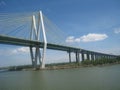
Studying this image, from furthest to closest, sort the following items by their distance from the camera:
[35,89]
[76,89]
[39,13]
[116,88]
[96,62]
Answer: [96,62] < [39,13] < [35,89] < [76,89] < [116,88]

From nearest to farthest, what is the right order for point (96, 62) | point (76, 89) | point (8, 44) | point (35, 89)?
point (76, 89)
point (35, 89)
point (8, 44)
point (96, 62)

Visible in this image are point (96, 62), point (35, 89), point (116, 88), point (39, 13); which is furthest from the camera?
point (96, 62)

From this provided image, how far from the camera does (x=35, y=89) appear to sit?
13672mm

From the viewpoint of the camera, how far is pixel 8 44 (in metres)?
35.9

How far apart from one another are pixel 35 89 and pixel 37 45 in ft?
86.9

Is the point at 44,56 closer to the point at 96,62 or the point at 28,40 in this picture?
the point at 28,40

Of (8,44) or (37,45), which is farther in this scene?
(37,45)

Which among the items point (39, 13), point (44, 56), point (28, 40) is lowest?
point (44, 56)

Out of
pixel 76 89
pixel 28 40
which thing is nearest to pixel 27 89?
pixel 76 89

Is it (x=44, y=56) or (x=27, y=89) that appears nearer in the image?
(x=27, y=89)

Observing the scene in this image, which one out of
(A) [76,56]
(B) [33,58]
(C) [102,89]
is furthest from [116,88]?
(A) [76,56]

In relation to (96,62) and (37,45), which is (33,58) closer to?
(37,45)

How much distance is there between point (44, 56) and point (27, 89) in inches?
965

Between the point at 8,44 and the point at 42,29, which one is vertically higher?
the point at 42,29
